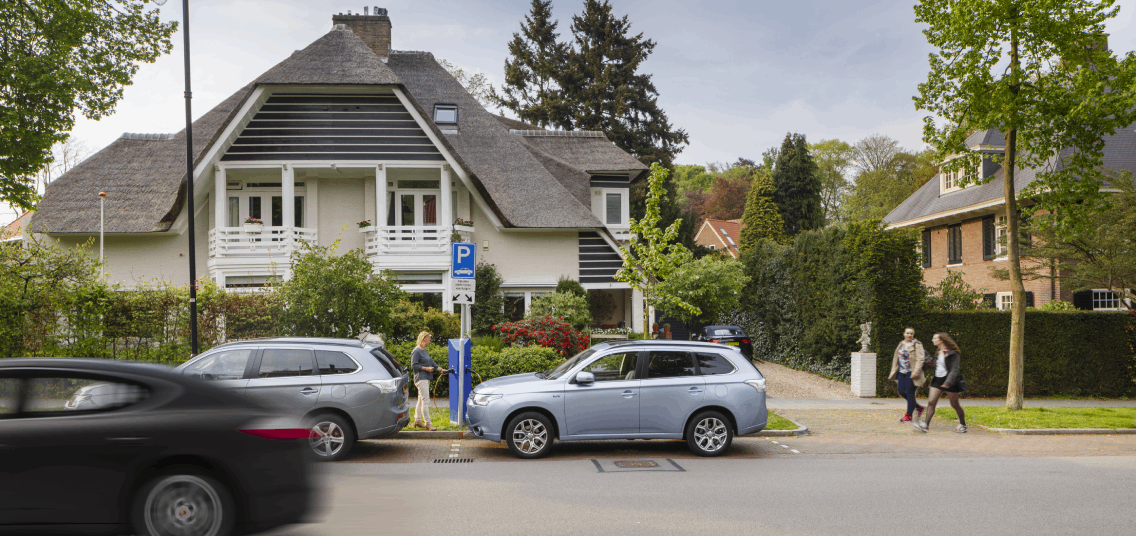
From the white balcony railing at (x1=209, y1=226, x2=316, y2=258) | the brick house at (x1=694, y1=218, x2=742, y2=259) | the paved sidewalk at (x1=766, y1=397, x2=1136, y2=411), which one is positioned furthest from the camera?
the brick house at (x1=694, y1=218, x2=742, y2=259)

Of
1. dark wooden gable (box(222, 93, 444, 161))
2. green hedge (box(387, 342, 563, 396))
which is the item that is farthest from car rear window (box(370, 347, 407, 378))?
dark wooden gable (box(222, 93, 444, 161))

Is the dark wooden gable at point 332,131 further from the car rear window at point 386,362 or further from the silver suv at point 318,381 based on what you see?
the silver suv at point 318,381

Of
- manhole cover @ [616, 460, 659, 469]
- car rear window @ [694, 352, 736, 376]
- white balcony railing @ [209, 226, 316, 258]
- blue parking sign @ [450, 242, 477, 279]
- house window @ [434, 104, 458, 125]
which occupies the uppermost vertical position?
house window @ [434, 104, 458, 125]

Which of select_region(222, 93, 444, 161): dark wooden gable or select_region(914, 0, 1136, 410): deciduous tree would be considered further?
select_region(222, 93, 444, 161): dark wooden gable

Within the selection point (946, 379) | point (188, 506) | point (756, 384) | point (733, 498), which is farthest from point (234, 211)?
point (946, 379)

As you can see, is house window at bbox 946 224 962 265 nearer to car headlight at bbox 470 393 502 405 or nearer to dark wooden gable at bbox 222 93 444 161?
dark wooden gable at bbox 222 93 444 161

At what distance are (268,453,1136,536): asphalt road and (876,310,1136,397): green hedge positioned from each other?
8.20m

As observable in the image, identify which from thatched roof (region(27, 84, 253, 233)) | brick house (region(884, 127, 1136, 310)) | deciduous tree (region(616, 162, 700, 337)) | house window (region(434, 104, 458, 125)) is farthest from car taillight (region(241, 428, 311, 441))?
brick house (region(884, 127, 1136, 310))

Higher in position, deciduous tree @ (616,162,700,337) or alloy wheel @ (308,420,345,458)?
deciduous tree @ (616,162,700,337)

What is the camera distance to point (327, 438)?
10.1 metres

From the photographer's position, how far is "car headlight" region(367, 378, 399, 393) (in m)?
10.2

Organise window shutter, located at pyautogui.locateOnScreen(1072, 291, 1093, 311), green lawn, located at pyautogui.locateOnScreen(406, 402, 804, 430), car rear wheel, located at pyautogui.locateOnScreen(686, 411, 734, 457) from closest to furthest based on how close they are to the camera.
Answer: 1. car rear wheel, located at pyautogui.locateOnScreen(686, 411, 734, 457)
2. green lawn, located at pyautogui.locateOnScreen(406, 402, 804, 430)
3. window shutter, located at pyautogui.locateOnScreen(1072, 291, 1093, 311)

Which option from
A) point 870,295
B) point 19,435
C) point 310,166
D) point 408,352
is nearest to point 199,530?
point 19,435

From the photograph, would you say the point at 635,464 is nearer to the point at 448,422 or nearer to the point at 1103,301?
Answer: the point at 448,422
